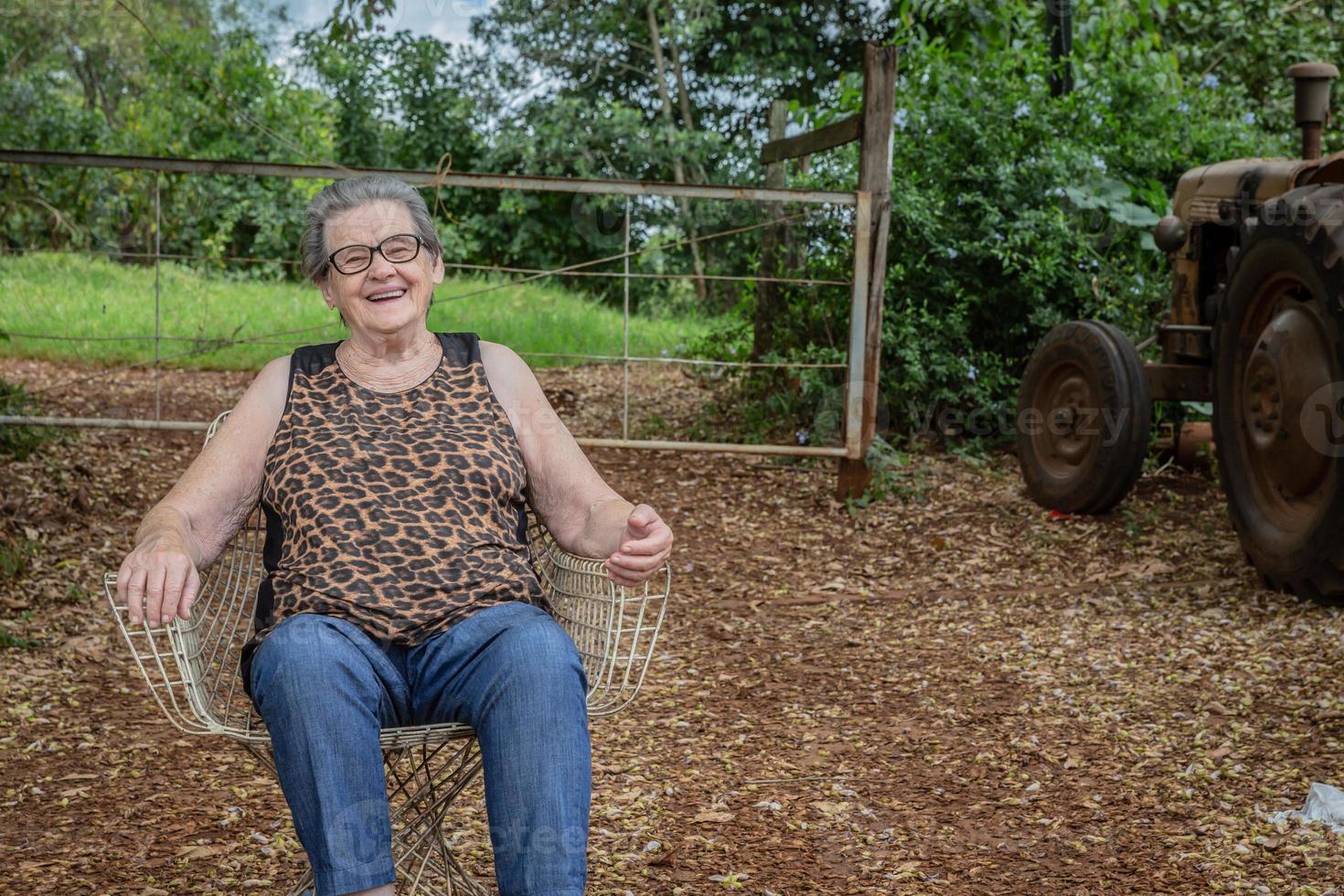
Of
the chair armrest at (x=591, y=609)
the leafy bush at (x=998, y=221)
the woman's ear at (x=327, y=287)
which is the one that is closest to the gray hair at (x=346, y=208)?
the woman's ear at (x=327, y=287)

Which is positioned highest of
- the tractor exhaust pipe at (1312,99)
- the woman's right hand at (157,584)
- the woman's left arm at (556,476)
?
the tractor exhaust pipe at (1312,99)

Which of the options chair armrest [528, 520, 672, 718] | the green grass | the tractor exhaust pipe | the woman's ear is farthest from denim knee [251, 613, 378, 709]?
the green grass

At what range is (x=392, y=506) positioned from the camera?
2.25 meters

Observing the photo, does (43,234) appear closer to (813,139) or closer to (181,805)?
(813,139)

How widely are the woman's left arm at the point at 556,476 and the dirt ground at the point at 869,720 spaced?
74cm

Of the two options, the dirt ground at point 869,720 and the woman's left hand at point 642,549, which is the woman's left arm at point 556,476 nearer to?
the woman's left hand at point 642,549

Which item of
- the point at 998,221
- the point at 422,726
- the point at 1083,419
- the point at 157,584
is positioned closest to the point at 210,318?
the point at 998,221

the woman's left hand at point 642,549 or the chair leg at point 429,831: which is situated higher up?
the woman's left hand at point 642,549

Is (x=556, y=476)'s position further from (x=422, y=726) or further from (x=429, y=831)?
(x=429, y=831)

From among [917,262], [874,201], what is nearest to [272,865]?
[874,201]

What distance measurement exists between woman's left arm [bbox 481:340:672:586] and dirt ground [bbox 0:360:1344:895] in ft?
2.42

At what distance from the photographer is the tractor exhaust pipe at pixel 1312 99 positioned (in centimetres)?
494

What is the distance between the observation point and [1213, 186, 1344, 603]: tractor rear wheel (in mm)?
3938

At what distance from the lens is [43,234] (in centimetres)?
938
